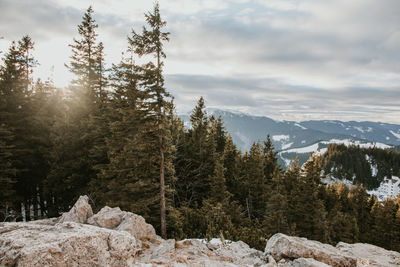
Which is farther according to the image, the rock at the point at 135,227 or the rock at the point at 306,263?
the rock at the point at 135,227

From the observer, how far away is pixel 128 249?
642 cm

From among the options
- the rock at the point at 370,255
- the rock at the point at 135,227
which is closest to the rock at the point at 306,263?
the rock at the point at 370,255

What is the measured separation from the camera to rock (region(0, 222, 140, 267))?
497cm

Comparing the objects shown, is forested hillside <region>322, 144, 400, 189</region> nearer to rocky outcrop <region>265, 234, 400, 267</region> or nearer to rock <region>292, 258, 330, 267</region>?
rocky outcrop <region>265, 234, 400, 267</region>

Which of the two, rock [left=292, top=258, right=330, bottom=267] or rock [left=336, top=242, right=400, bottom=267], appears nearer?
rock [left=292, top=258, right=330, bottom=267]

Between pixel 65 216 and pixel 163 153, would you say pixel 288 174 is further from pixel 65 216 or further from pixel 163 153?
pixel 65 216

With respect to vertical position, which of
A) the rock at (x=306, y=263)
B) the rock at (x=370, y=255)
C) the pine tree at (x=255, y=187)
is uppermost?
the rock at (x=306, y=263)

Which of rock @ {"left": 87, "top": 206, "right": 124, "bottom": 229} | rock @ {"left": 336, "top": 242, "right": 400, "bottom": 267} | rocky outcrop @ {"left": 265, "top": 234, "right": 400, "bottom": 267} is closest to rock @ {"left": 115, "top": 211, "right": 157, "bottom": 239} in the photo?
rock @ {"left": 87, "top": 206, "right": 124, "bottom": 229}

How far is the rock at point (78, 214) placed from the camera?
380 inches

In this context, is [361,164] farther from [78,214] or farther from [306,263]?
[78,214]

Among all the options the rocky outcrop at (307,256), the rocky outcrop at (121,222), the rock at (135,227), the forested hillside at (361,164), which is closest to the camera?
the rocky outcrop at (307,256)

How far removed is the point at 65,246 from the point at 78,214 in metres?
5.15

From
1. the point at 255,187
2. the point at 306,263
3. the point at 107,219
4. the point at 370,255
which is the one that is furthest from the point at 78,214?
the point at 255,187

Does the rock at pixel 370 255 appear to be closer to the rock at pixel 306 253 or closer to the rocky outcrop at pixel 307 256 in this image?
the rocky outcrop at pixel 307 256
